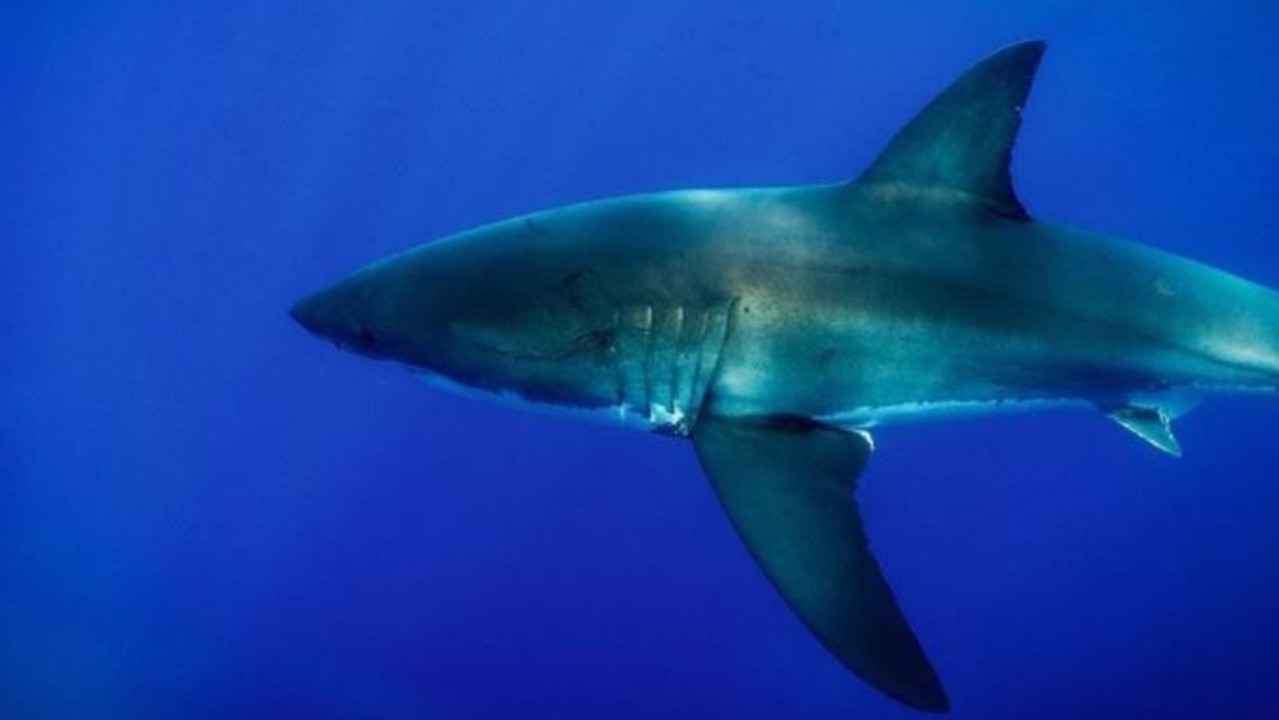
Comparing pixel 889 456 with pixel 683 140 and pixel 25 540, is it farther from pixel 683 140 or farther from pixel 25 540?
pixel 25 540

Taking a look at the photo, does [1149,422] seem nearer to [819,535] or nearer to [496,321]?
[819,535]

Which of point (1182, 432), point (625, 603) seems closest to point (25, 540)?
point (625, 603)

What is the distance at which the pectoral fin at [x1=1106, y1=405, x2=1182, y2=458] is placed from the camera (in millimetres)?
3662

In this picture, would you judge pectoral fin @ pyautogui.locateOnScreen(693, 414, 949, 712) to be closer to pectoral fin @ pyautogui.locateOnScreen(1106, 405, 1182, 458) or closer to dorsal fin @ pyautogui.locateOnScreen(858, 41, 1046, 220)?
dorsal fin @ pyautogui.locateOnScreen(858, 41, 1046, 220)

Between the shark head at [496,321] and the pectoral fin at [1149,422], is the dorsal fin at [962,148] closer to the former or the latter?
the pectoral fin at [1149,422]

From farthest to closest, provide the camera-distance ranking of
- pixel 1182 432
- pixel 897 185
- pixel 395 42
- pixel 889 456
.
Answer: pixel 395 42, pixel 1182 432, pixel 889 456, pixel 897 185

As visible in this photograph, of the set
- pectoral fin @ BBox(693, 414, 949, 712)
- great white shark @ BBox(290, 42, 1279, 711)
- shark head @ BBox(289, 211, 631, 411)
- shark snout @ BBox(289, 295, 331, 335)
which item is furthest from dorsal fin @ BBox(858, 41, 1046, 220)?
shark snout @ BBox(289, 295, 331, 335)

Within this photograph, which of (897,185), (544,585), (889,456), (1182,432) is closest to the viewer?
(897,185)

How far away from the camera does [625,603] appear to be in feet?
39.0

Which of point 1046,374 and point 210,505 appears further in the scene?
point 210,505

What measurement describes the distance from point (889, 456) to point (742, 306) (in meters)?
8.75

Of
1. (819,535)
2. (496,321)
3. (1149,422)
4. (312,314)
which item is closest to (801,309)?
(819,535)

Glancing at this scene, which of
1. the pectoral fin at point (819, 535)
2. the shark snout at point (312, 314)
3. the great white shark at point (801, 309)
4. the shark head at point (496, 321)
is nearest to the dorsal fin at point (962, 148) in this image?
the great white shark at point (801, 309)

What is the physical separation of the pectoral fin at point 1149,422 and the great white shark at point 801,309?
31 cm
